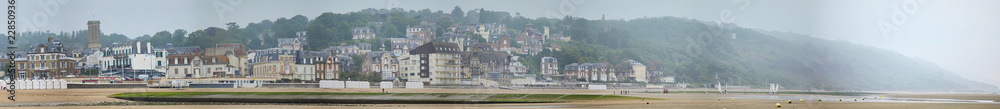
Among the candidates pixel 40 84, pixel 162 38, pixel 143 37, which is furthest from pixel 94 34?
pixel 40 84

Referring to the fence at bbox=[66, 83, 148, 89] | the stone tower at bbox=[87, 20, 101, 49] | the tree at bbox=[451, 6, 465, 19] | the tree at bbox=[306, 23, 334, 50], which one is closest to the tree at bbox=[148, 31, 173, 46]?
the stone tower at bbox=[87, 20, 101, 49]

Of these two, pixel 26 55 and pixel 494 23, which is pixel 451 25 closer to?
pixel 494 23

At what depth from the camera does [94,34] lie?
4566cm

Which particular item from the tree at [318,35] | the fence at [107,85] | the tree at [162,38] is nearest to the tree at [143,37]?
the tree at [162,38]

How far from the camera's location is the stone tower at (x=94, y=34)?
1781 inches

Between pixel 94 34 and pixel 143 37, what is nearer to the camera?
pixel 94 34

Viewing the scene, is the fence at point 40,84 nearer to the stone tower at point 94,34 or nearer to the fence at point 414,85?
the stone tower at point 94,34

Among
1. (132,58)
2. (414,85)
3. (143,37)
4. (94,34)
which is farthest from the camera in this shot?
(143,37)

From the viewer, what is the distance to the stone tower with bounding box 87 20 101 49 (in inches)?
1781

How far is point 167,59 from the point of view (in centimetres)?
4469

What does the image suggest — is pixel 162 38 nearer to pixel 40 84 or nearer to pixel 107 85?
pixel 107 85

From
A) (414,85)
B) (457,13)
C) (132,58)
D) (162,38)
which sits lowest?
(414,85)

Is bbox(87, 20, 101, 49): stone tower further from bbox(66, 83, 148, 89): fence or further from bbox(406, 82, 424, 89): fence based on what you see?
bbox(406, 82, 424, 89): fence

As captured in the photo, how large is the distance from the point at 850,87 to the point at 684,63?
27.4 ft
